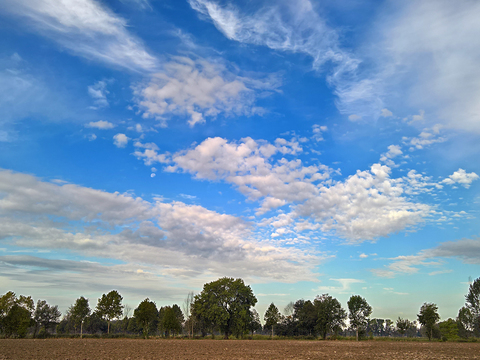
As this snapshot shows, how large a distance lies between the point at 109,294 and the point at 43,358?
219ft

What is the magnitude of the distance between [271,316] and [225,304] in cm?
3255


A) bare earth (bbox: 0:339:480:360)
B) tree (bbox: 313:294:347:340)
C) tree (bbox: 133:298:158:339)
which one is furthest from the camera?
tree (bbox: 313:294:347:340)

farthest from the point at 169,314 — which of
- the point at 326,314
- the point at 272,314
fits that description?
the point at 326,314


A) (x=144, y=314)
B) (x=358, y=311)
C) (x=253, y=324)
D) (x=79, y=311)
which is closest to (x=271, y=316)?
(x=253, y=324)

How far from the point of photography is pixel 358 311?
106562mm

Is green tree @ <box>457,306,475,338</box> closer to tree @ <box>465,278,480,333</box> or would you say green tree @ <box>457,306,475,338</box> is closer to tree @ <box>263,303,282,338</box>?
tree @ <box>465,278,480,333</box>

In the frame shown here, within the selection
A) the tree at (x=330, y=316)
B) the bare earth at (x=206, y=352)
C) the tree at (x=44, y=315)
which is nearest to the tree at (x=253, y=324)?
the tree at (x=330, y=316)

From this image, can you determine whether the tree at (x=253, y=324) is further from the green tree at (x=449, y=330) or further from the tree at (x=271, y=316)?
the green tree at (x=449, y=330)

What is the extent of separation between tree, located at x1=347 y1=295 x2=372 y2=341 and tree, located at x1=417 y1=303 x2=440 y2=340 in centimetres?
1640

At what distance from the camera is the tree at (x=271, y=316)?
110 meters

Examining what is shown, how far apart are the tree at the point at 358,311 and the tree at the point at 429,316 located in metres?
16.4

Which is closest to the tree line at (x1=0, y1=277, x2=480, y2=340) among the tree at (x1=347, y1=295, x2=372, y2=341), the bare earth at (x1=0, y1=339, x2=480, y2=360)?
the tree at (x1=347, y1=295, x2=372, y2=341)

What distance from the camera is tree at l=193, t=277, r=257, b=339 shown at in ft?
272

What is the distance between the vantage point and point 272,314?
111438 mm
